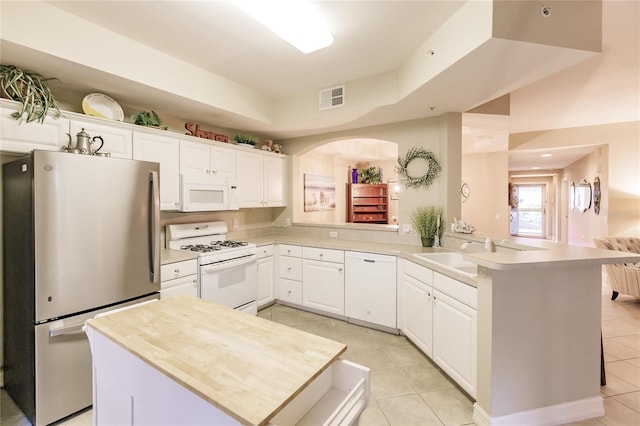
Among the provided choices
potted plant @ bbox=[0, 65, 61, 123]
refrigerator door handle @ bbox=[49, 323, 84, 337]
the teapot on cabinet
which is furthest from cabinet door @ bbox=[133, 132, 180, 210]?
refrigerator door handle @ bbox=[49, 323, 84, 337]

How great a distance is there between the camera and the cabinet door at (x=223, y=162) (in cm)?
321

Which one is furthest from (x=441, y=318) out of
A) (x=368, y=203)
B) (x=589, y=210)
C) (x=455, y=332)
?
(x=589, y=210)

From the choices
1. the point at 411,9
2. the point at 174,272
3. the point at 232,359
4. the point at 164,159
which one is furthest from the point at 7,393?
the point at 411,9

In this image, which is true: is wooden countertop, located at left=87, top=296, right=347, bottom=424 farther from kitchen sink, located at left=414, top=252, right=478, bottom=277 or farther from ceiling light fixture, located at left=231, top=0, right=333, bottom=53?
kitchen sink, located at left=414, top=252, right=478, bottom=277

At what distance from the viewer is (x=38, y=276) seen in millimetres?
1672

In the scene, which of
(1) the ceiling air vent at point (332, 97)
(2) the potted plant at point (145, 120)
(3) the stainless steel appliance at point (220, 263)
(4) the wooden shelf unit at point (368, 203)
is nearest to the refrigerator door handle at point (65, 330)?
(3) the stainless steel appliance at point (220, 263)

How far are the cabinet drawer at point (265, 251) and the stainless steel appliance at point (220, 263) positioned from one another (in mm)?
171

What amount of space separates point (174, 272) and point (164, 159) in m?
1.09

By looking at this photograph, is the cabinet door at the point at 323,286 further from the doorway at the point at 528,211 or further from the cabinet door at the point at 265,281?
the doorway at the point at 528,211

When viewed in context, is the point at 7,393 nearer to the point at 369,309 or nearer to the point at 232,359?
the point at 232,359

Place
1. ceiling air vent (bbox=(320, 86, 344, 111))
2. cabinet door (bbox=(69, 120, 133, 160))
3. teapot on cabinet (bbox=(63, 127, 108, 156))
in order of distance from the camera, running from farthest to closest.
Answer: ceiling air vent (bbox=(320, 86, 344, 111)) → cabinet door (bbox=(69, 120, 133, 160)) → teapot on cabinet (bbox=(63, 127, 108, 156))

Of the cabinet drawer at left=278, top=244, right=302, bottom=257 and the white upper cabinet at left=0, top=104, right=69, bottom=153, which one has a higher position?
the white upper cabinet at left=0, top=104, right=69, bottom=153

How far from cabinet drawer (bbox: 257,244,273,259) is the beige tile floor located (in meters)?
0.80

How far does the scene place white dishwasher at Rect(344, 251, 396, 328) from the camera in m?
2.90
